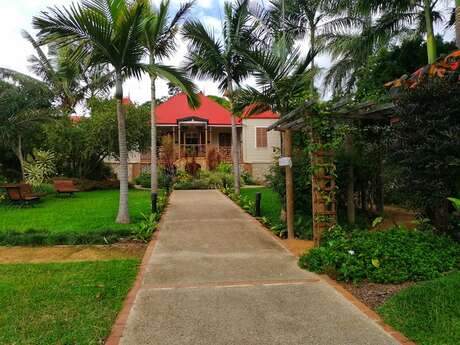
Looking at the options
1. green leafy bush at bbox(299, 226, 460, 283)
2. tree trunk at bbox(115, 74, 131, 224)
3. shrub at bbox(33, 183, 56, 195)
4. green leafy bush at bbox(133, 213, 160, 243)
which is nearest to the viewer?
green leafy bush at bbox(299, 226, 460, 283)

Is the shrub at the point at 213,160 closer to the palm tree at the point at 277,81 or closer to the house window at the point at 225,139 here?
the house window at the point at 225,139

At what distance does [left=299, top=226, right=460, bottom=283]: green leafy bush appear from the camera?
474cm

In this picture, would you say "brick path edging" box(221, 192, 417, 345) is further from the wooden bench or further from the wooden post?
the wooden bench

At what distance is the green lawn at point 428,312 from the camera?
3.22 meters

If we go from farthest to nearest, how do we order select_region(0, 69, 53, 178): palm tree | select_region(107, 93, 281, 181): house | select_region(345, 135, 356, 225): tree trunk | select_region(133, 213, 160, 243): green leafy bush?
select_region(107, 93, 281, 181): house, select_region(0, 69, 53, 178): palm tree, select_region(345, 135, 356, 225): tree trunk, select_region(133, 213, 160, 243): green leafy bush

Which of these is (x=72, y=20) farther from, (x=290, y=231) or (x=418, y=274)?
(x=418, y=274)

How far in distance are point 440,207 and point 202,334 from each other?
14.4 feet

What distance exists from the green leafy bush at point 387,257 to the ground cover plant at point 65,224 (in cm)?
392

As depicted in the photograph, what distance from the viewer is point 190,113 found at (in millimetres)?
26641

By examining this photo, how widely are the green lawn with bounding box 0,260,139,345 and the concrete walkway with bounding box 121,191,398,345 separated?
291 millimetres

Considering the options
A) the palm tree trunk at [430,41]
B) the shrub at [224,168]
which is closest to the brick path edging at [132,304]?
the palm tree trunk at [430,41]

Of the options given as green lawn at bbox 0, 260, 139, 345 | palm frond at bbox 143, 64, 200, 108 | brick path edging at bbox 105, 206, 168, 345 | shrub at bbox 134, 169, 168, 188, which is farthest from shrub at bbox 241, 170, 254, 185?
green lawn at bbox 0, 260, 139, 345

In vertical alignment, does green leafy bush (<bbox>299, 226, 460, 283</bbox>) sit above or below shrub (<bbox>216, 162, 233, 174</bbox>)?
below

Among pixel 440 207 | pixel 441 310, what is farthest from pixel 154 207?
pixel 441 310
